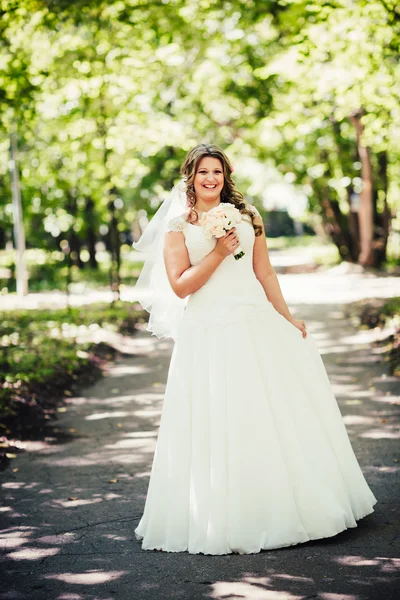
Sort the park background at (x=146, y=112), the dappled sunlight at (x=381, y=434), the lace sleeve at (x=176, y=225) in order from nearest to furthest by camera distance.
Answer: the lace sleeve at (x=176, y=225) → the dappled sunlight at (x=381, y=434) → the park background at (x=146, y=112)

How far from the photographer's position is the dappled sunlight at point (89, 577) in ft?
14.1

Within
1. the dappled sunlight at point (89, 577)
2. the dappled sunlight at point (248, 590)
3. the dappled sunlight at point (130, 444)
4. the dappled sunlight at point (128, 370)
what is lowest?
the dappled sunlight at point (130, 444)

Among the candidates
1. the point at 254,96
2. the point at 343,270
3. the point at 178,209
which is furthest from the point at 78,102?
the point at 343,270

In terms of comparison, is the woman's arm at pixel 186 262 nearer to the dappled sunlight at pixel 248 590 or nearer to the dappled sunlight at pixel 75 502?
the dappled sunlight at pixel 248 590

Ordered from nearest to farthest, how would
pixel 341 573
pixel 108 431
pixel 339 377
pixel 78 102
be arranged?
1. pixel 341 573
2. pixel 108 431
3. pixel 339 377
4. pixel 78 102

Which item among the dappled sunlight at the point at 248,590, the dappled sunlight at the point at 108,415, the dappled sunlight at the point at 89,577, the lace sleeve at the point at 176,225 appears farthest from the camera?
the dappled sunlight at the point at 108,415

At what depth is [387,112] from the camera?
1515 centimetres

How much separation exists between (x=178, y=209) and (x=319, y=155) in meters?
24.7

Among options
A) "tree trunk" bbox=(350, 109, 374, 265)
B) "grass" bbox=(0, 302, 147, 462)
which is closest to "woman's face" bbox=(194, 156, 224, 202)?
"grass" bbox=(0, 302, 147, 462)

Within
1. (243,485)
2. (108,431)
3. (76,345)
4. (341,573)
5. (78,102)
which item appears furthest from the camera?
(78,102)

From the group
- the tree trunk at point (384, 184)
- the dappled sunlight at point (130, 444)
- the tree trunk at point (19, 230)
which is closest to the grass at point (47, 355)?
the dappled sunlight at point (130, 444)

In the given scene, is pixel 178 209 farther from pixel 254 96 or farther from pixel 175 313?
pixel 254 96

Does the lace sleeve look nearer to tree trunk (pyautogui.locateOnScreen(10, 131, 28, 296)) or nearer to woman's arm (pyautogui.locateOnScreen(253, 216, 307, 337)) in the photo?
woman's arm (pyautogui.locateOnScreen(253, 216, 307, 337))

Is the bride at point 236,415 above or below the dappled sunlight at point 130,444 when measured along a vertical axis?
above
